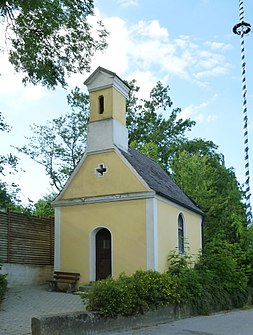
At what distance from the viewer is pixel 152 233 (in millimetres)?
16516

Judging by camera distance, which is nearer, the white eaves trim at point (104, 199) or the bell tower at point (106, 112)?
the white eaves trim at point (104, 199)

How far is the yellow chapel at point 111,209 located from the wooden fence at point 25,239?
3.12ft

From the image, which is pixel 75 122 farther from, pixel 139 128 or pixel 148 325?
pixel 148 325

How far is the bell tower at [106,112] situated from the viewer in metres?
18.3

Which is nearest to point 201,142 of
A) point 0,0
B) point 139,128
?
point 139,128

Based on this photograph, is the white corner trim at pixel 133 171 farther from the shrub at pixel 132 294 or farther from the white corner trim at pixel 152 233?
the shrub at pixel 132 294

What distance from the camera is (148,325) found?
11.9 m

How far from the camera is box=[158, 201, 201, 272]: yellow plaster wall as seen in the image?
17.1 metres

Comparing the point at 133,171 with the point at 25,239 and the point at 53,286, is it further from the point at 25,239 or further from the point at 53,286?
the point at 53,286

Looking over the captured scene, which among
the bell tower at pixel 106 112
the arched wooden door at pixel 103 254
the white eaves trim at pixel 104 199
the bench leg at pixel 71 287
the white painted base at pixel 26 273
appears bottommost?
the bench leg at pixel 71 287

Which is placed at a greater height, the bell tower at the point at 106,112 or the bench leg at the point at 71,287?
the bell tower at the point at 106,112

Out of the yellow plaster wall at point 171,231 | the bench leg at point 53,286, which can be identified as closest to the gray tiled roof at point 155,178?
the yellow plaster wall at point 171,231

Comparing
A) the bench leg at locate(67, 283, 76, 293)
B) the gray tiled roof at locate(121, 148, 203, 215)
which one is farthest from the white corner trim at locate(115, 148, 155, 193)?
the bench leg at locate(67, 283, 76, 293)

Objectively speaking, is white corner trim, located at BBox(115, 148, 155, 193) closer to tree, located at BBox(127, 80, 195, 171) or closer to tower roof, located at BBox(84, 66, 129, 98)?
tower roof, located at BBox(84, 66, 129, 98)
